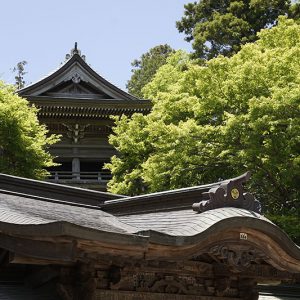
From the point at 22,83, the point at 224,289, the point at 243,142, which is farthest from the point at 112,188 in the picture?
the point at 22,83

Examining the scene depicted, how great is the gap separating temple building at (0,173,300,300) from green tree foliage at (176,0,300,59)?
85.6ft

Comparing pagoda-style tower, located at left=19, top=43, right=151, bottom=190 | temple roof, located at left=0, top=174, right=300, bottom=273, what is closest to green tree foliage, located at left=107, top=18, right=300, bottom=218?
temple roof, located at left=0, top=174, right=300, bottom=273

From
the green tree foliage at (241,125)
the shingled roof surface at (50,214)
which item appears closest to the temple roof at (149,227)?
the shingled roof surface at (50,214)

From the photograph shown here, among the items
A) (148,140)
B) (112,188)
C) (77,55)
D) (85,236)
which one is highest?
(77,55)

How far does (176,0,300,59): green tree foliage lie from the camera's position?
33906 millimetres

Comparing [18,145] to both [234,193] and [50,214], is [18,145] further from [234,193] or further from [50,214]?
[234,193]

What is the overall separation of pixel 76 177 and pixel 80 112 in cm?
327

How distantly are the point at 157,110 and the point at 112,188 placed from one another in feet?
10.4

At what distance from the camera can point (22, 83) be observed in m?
53.2

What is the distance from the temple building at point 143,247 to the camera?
19.2 ft

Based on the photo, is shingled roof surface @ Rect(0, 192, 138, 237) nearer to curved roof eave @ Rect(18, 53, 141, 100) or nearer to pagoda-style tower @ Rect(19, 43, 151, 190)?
pagoda-style tower @ Rect(19, 43, 151, 190)

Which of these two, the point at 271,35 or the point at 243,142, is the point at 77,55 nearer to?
the point at 271,35

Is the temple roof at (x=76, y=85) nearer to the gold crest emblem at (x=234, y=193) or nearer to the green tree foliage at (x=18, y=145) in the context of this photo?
the green tree foliage at (x=18, y=145)

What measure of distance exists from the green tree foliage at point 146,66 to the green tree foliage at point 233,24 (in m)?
17.6
